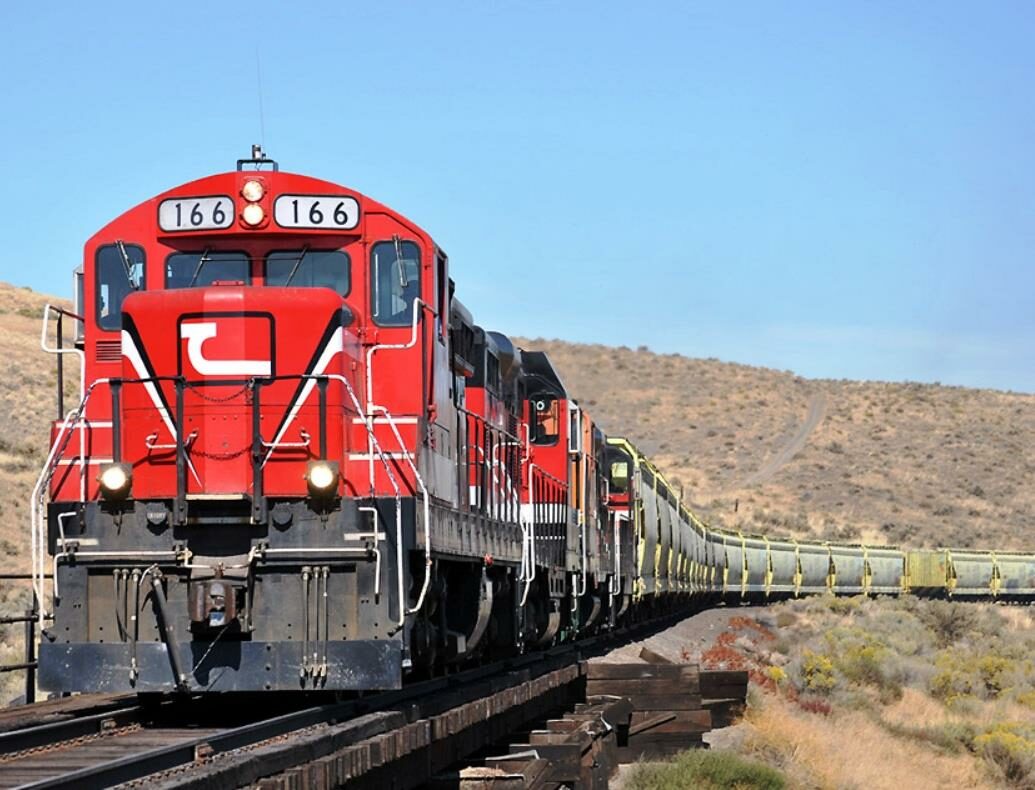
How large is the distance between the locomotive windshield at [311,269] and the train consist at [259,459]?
2cm

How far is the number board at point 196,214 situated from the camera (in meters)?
11.2

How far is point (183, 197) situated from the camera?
1122cm

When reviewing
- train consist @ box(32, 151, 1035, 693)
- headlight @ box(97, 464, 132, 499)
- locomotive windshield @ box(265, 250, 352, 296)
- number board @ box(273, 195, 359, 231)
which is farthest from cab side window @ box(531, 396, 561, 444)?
headlight @ box(97, 464, 132, 499)

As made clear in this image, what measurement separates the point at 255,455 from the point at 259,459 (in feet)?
0.13

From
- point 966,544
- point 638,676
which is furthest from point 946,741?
point 966,544

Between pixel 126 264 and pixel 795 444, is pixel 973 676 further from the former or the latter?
pixel 795 444

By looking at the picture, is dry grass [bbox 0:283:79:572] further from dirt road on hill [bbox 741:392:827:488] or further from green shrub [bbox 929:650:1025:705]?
dirt road on hill [bbox 741:392:827:488]

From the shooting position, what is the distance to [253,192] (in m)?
11.2

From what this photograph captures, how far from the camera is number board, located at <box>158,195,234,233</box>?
11164 mm

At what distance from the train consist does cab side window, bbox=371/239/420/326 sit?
0.6 inches

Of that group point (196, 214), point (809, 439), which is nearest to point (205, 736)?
point (196, 214)

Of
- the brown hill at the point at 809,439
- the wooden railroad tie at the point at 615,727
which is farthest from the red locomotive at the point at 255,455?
the brown hill at the point at 809,439

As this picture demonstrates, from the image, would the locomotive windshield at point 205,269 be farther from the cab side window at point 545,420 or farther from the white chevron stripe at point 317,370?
the cab side window at point 545,420

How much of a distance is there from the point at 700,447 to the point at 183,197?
8808cm
